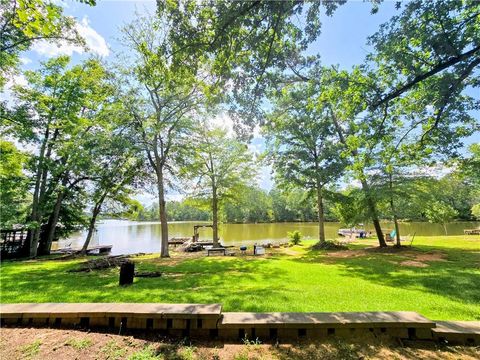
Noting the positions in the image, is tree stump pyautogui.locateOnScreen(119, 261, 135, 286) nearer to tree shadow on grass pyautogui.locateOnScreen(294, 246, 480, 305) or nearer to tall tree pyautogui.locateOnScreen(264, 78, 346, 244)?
tree shadow on grass pyautogui.locateOnScreen(294, 246, 480, 305)

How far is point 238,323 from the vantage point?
12.2 ft

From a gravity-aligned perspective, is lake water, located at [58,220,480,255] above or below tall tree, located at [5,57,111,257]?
below

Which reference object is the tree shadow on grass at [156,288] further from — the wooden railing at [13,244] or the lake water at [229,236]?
the lake water at [229,236]

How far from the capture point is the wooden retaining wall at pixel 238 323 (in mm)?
3682

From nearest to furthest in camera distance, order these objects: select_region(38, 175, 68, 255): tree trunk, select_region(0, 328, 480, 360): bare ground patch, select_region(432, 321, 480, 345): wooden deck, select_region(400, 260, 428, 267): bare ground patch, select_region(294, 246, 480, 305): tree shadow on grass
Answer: select_region(0, 328, 480, 360): bare ground patch
select_region(432, 321, 480, 345): wooden deck
select_region(294, 246, 480, 305): tree shadow on grass
select_region(400, 260, 428, 267): bare ground patch
select_region(38, 175, 68, 255): tree trunk

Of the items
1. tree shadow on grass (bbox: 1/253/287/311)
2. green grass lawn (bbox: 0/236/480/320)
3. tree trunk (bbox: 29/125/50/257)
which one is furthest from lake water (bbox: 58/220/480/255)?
green grass lawn (bbox: 0/236/480/320)

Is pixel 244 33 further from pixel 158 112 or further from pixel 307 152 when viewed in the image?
pixel 307 152

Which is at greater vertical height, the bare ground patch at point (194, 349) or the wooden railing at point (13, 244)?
the wooden railing at point (13, 244)

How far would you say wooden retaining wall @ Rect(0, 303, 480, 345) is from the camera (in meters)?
3.68

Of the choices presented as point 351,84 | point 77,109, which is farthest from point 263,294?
point 77,109

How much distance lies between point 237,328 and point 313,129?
17.2 m

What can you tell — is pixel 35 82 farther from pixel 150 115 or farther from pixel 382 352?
pixel 382 352

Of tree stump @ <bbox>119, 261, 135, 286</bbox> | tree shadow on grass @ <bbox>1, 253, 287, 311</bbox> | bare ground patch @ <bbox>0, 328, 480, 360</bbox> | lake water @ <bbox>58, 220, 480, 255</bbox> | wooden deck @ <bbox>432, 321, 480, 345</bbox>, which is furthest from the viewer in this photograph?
lake water @ <bbox>58, 220, 480, 255</bbox>

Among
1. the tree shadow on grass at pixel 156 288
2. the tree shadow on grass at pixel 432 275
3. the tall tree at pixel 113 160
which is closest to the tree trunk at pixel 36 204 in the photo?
the tall tree at pixel 113 160
